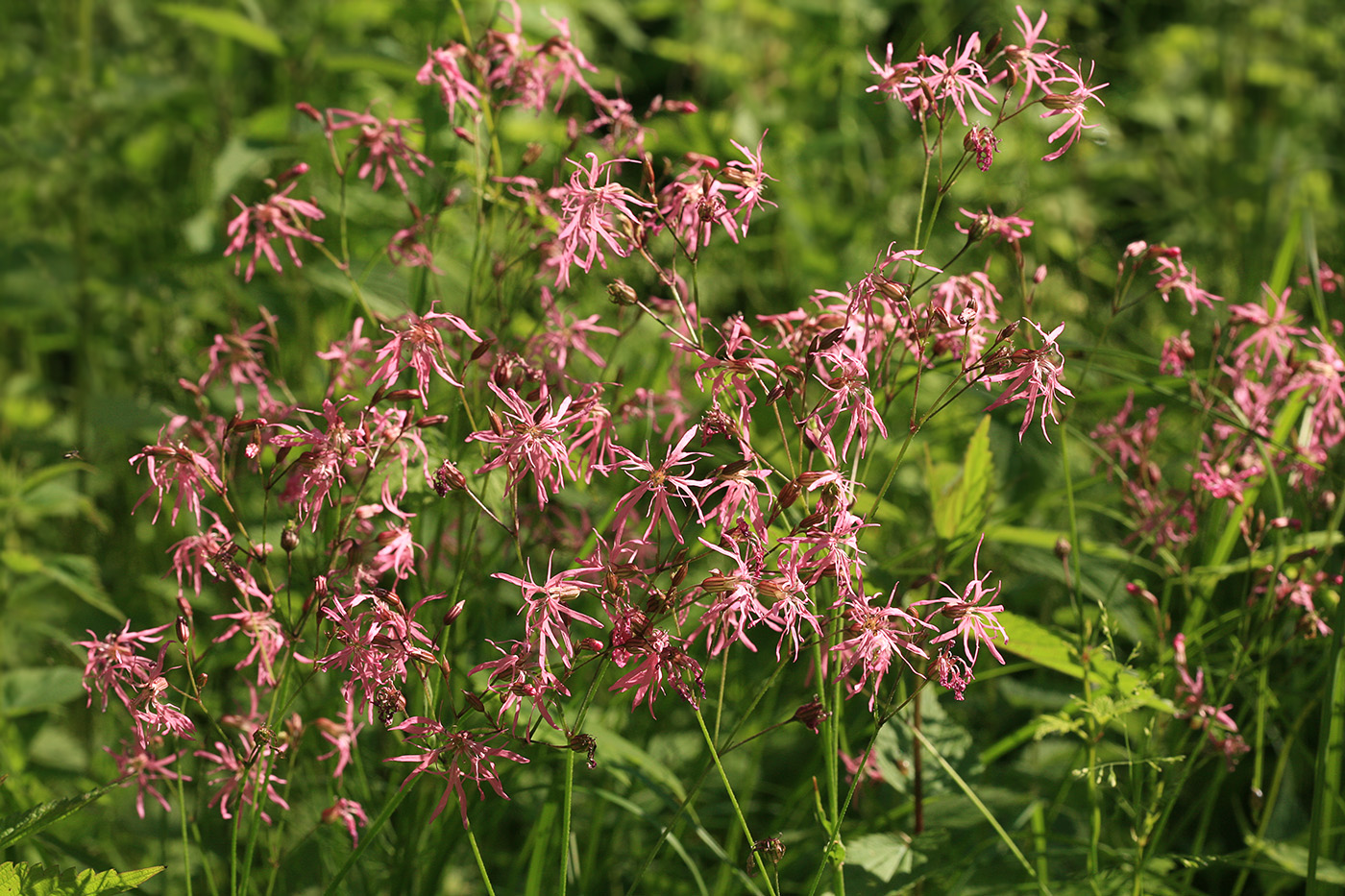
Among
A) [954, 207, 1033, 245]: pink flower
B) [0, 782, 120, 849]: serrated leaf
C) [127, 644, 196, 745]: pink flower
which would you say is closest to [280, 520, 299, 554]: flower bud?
[127, 644, 196, 745]: pink flower

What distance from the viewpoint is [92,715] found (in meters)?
2.43

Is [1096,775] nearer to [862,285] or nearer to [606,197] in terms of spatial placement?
[862,285]

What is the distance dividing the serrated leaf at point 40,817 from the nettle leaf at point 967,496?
1179 millimetres

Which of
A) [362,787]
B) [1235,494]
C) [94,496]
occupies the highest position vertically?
[1235,494]

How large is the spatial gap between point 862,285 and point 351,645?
681 millimetres

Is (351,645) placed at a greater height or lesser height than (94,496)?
greater

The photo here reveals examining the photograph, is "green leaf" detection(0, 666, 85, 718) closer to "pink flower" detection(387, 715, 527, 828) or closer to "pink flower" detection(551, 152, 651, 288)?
"pink flower" detection(387, 715, 527, 828)

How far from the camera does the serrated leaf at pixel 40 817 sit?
123 cm

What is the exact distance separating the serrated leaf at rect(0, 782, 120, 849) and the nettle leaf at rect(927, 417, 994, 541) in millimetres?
1179

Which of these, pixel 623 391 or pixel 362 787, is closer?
pixel 362 787

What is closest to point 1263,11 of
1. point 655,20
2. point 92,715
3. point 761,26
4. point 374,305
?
point 761,26

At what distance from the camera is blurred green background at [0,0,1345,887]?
246 centimetres

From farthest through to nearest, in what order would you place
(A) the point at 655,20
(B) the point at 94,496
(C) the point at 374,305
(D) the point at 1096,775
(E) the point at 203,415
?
1. (A) the point at 655,20
2. (B) the point at 94,496
3. (C) the point at 374,305
4. (E) the point at 203,415
5. (D) the point at 1096,775

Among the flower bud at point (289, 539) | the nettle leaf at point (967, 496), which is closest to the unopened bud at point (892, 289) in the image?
the nettle leaf at point (967, 496)
